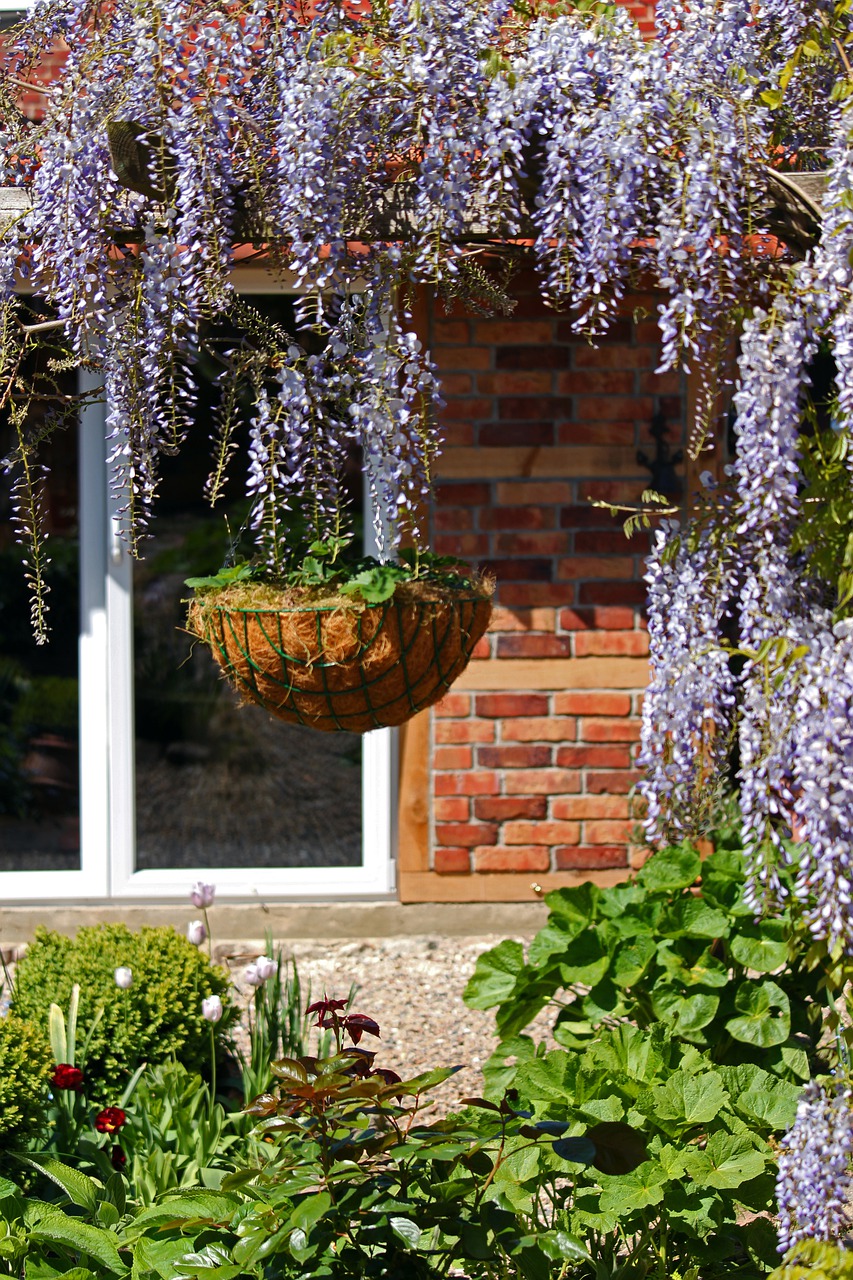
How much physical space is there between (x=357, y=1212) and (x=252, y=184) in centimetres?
164

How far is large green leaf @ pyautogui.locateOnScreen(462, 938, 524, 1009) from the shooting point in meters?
3.20

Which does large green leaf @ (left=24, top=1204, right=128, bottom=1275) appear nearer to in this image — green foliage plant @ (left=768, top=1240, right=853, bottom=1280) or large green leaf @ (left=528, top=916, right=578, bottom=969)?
green foliage plant @ (left=768, top=1240, right=853, bottom=1280)

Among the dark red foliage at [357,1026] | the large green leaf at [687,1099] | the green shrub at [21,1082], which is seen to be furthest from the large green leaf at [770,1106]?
the green shrub at [21,1082]

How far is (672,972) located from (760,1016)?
214 mm

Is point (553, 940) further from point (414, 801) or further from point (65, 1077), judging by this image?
point (414, 801)

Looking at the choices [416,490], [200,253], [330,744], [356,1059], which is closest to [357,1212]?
[356,1059]

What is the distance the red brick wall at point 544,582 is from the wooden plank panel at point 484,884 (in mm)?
36

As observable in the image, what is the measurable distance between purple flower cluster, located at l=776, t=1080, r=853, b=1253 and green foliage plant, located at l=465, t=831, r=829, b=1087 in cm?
82

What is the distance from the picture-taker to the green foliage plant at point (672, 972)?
303 cm

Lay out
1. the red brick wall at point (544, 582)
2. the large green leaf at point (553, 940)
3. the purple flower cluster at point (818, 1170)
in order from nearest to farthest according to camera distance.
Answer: the purple flower cluster at point (818, 1170), the large green leaf at point (553, 940), the red brick wall at point (544, 582)

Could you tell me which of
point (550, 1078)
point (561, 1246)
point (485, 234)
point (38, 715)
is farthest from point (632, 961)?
point (38, 715)

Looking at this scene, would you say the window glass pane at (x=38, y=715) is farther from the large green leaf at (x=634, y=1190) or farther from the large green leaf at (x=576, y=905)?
the large green leaf at (x=634, y=1190)

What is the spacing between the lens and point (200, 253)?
7.18ft

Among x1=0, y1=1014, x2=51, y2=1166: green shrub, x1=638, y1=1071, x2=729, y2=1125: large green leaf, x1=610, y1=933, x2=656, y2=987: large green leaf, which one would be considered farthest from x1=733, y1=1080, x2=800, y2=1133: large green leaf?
x1=0, y1=1014, x2=51, y2=1166: green shrub
